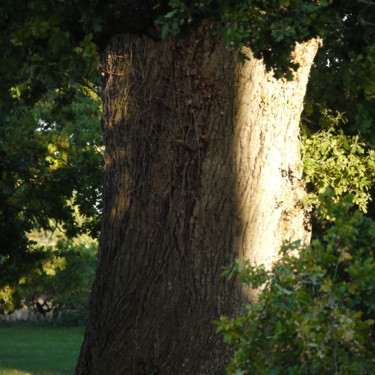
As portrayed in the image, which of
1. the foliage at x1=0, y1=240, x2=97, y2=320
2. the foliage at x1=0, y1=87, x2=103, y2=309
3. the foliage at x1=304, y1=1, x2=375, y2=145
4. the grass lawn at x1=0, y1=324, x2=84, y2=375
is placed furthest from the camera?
the foliage at x1=0, y1=240, x2=97, y2=320

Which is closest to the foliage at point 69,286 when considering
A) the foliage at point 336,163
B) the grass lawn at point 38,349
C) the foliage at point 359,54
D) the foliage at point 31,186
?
the grass lawn at point 38,349

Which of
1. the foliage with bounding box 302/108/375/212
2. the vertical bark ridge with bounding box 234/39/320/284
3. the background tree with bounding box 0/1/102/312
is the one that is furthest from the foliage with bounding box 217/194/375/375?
the foliage with bounding box 302/108/375/212

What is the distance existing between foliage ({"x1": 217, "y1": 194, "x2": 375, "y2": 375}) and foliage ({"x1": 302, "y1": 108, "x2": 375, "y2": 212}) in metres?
8.45

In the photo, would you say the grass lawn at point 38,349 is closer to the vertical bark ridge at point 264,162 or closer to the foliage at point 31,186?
the foliage at point 31,186

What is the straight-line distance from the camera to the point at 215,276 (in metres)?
7.92

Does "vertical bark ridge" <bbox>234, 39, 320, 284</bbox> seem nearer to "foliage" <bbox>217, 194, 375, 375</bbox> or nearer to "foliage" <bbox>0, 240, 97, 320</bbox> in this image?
"foliage" <bbox>217, 194, 375, 375</bbox>

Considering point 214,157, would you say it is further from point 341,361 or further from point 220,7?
point 341,361

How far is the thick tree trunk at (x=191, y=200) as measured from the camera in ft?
26.2

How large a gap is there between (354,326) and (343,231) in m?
0.47

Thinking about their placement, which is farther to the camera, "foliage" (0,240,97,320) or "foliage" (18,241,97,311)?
"foliage" (18,241,97,311)

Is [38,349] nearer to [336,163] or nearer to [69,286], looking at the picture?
[69,286]

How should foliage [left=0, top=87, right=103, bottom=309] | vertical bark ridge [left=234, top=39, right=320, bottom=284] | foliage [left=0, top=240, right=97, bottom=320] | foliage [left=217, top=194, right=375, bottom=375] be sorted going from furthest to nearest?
foliage [left=0, top=240, right=97, bottom=320] → foliage [left=0, top=87, right=103, bottom=309] → vertical bark ridge [left=234, top=39, right=320, bottom=284] → foliage [left=217, top=194, right=375, bottom=375]

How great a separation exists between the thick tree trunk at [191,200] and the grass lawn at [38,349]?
494 inches

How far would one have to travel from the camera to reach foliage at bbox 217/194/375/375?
12.6ft
